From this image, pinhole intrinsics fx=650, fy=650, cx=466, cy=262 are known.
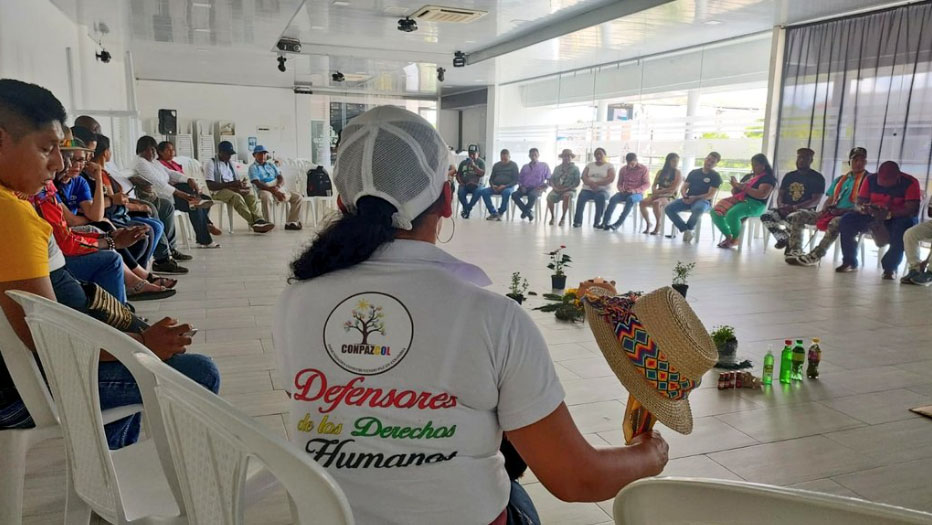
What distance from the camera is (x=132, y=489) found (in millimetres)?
1328

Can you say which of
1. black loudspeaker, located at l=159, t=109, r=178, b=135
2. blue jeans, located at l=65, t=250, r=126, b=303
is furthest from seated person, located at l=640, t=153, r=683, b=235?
black loudspeaker, located at l=159, t=109, r=178, b=135

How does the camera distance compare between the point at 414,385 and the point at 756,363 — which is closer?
the point at 414,385

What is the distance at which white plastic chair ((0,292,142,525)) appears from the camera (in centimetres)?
148

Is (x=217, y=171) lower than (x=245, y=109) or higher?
lower

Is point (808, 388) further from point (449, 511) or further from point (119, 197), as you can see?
point (119, 197)

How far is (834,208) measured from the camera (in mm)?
6645

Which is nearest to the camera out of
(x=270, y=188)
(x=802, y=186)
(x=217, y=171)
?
(x=802, y=186)

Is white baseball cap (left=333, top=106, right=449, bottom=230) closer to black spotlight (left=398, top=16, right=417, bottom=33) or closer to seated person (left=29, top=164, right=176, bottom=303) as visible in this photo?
seated person (left=29, top=164, right=176, bottom=303)

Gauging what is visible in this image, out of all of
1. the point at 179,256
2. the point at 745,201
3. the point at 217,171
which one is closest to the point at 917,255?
the point at 745,201

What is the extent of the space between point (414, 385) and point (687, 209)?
813 centimetres

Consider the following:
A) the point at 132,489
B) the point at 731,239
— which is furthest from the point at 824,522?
the point at 731,239

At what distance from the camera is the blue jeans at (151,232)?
16.4 feet

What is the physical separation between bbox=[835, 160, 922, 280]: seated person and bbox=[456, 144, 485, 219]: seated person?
6.16 meters

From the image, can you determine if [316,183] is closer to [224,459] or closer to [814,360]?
[814,360]
